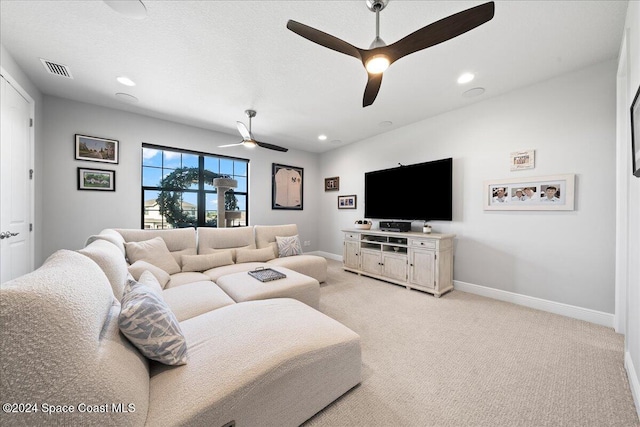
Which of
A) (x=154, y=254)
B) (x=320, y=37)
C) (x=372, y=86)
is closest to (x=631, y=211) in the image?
(x=372, y=86)

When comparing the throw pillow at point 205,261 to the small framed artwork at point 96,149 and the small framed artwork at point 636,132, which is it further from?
the small framed artwork at point 636,132

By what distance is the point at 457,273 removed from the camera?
3.43 meters

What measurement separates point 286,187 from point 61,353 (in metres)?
5.00

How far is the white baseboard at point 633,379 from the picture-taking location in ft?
4.51

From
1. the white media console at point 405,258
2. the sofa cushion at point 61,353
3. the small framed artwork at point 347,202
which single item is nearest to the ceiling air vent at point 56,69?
the sofa cushion at point 61,353

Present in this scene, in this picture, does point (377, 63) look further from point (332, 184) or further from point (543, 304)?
point (332, 184)

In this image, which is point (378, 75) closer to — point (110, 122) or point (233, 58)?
point (233, 58)

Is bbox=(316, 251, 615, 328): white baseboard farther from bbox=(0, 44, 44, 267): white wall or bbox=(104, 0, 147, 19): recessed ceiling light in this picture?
bbox=(0, 44, 44, 267): white wall

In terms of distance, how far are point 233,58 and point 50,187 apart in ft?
10.2

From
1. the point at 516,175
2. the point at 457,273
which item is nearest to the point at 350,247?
the point at 457,273

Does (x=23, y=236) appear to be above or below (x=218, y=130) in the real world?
below

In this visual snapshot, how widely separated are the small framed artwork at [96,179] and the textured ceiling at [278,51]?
984 millimetres

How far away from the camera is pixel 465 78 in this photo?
263cm

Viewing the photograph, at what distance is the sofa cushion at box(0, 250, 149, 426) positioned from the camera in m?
0.57
